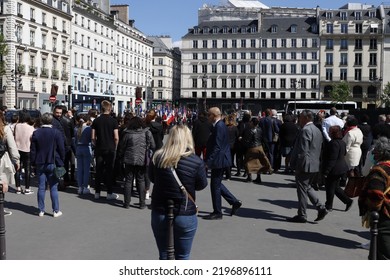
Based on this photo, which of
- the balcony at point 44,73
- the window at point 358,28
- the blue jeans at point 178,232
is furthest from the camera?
the window at point 358,28

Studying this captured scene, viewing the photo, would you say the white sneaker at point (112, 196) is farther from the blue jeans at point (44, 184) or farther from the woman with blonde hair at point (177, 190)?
the woman with blonde hair at point (177, 190)

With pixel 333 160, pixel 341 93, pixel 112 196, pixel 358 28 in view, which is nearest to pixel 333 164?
pixel 333 160

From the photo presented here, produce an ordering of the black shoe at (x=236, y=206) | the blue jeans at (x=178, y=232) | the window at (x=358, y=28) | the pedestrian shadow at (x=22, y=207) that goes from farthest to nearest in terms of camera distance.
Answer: the window at (x=358, y=28)
the pedestrian shadow at (x=22, y=207)
the black shoe at (x=236, y=206)
the blue jeans at (x=178, y=232)

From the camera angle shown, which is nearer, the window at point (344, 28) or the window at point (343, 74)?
the window at point (344, 28)

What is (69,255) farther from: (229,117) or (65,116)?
(229,117)

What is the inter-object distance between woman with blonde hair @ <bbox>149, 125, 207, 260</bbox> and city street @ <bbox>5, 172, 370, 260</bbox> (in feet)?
5.59

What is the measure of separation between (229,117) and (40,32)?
1912 inches

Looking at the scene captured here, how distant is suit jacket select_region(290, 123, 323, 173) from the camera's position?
848 centimetres

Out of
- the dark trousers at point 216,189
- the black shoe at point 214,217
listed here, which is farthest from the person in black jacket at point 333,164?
the black shoe at point 214,217

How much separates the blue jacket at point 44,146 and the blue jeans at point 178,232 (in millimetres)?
4559

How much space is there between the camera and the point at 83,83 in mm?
68250

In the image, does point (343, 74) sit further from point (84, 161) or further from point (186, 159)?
point (186, 159)

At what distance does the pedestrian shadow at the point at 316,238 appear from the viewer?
7.43 meters

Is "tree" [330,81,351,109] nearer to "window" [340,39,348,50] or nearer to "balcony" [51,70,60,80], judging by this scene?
"window" [340,39,348,50]
